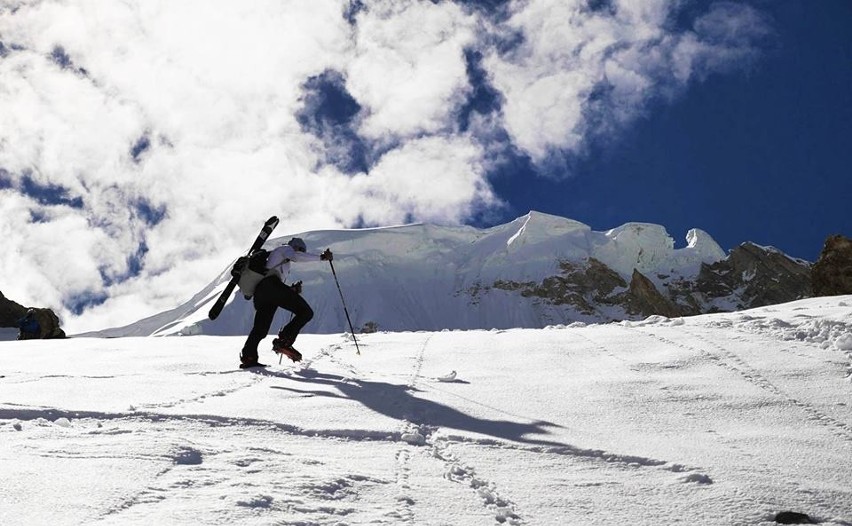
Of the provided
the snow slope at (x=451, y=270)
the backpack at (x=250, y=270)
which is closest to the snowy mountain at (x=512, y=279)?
the snow slope at (x=451, y=270)

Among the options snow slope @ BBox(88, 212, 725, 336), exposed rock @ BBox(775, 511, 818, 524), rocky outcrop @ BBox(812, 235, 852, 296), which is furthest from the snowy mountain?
exposed rock @ BBox(775, 511, 818, 524)

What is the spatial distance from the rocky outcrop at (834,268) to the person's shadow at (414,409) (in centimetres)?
4972

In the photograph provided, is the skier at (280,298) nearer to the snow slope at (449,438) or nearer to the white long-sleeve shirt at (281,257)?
the white long-sleeve shirt at (281,257)

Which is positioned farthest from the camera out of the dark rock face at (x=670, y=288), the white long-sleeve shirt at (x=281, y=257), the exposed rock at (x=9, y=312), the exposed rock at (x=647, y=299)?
the dark rock face at (x=670, y=288)

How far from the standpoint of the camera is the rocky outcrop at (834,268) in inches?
1948

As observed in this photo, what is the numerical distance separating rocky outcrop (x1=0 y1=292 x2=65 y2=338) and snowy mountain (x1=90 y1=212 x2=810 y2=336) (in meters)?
115

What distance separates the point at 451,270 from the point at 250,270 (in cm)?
17237

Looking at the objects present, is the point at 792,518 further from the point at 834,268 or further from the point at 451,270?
the point at 451,270

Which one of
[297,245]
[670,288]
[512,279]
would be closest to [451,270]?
[512,279]

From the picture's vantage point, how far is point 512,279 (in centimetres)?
18425

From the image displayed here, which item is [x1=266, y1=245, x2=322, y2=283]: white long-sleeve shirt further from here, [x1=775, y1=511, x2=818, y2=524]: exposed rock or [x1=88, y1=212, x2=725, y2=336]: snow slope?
[x1=88, y1=212, x2=725, y2=336]: snow slope

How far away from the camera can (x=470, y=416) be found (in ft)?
20.2

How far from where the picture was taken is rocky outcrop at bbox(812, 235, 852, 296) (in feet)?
162

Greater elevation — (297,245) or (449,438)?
(297,245)
